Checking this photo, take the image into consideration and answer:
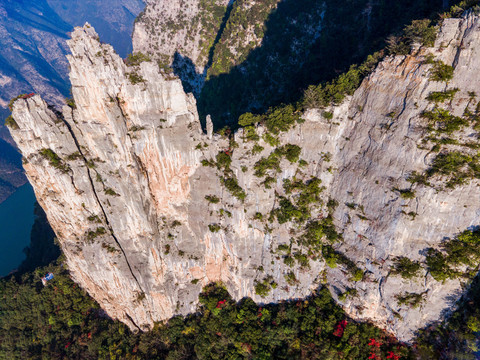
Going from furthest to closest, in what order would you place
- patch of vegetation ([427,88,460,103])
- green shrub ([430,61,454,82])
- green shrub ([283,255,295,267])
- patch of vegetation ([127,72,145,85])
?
green shrub ([283,255,295,267]), patch of vegetation ([127,72,145,85]), patch of vegetation ([427,88,460,103]), green shrub ([430,61,454,82])

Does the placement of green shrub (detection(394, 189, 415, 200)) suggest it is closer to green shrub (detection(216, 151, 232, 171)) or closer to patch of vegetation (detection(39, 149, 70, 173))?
green shrub (detection(216, 151, 232, 171))

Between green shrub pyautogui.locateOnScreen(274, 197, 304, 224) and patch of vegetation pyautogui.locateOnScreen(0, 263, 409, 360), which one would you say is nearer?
patch of vegetation pyautogui.locateOnScreen(0, 263, 409, 360)

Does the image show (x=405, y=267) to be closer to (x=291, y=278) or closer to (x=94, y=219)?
(x=291, y=278)

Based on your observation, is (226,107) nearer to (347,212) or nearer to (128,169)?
(128,169)

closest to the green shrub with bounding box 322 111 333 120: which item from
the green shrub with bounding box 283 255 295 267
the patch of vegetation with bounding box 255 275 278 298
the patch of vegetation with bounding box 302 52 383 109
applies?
the patch of vegetation with bounding box 302 52 383 109

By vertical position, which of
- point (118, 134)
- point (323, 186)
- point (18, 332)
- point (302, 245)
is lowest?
point (18, 332)

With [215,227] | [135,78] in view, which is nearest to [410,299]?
[215,227]

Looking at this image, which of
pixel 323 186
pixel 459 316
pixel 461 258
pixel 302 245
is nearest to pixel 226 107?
pixel 323 186
